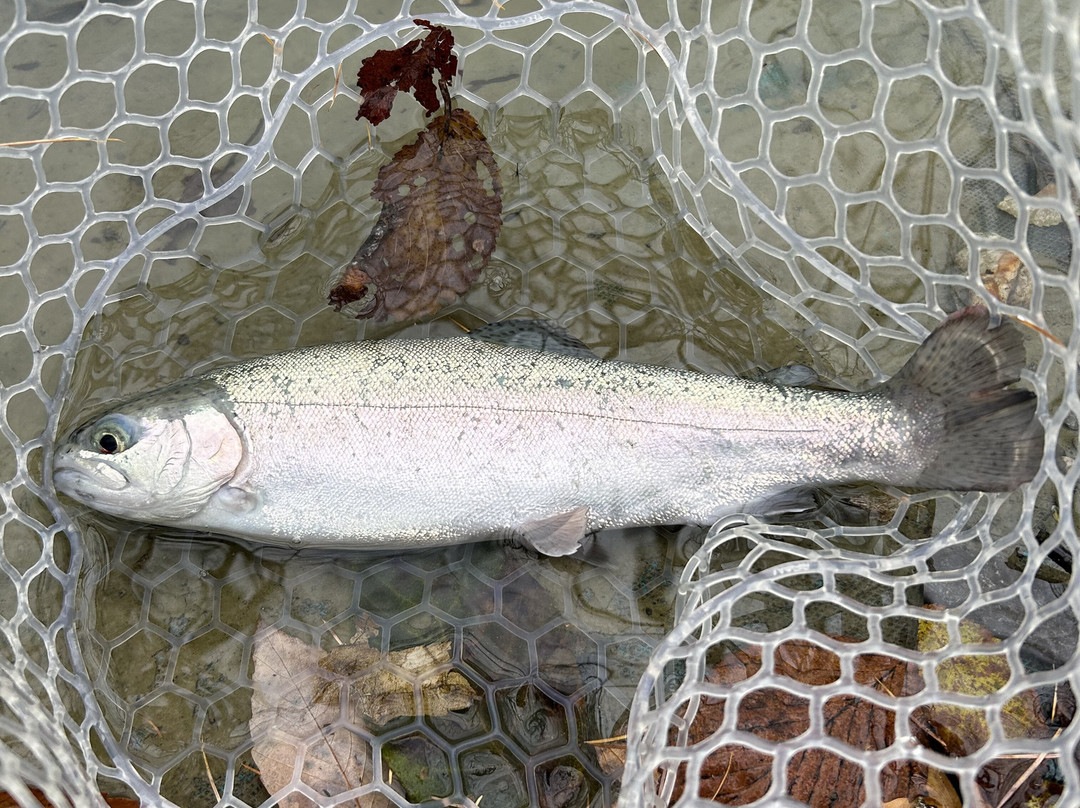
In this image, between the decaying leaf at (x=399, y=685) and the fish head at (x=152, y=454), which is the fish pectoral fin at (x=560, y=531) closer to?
the decaying leaf at (x=399, y=685)

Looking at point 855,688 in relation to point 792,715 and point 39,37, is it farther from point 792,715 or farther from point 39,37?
point 39,37

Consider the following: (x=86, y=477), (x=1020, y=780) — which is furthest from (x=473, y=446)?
(x=1020, y=780)

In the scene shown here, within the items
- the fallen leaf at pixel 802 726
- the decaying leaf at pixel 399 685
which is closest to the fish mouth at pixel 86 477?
the decaying leaf at pixel 399 685

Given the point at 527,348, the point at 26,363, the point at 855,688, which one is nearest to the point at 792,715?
the point at 855,688

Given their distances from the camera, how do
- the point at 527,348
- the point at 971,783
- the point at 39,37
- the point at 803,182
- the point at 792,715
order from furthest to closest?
the point at 39,37 → the point at 803,182 → the point at 527,348 → the point at 792,715 → the point at 971,783

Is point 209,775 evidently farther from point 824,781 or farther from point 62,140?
point 62,140

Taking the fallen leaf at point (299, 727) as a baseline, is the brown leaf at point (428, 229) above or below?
above
